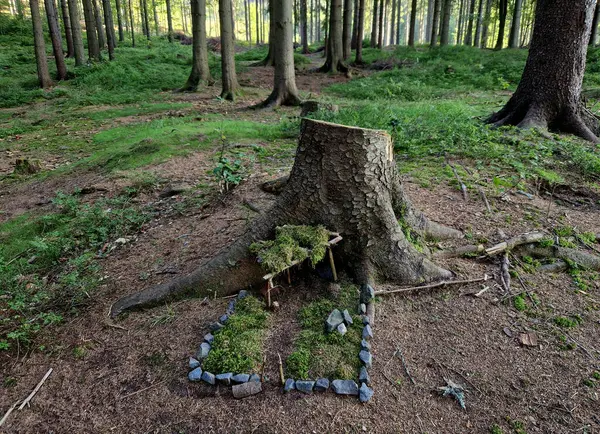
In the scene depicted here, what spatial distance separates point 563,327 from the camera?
259 centimetres

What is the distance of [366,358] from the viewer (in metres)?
2.33

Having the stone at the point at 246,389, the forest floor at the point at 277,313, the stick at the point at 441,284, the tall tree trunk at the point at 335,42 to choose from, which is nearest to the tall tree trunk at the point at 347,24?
the tall tree trunk at the point at 335,42

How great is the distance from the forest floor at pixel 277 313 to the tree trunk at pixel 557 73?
63 centimetres

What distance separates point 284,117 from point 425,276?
7.84 meters

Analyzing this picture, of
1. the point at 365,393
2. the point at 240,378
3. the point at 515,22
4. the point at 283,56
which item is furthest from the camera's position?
the point at 515,22

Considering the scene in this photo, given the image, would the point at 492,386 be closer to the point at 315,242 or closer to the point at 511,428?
the point at 511,428

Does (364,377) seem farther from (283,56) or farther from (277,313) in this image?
(283,56)

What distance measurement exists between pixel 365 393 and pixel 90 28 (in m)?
23.5

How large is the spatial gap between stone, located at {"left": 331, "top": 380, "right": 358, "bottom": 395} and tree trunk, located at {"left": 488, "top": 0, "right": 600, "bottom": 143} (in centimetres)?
605

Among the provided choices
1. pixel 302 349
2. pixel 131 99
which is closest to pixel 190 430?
pixel 302 349

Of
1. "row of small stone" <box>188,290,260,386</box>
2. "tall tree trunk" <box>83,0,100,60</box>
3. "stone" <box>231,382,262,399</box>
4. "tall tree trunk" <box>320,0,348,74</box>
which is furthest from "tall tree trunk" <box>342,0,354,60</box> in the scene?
"stone" <box>231,382,262,399</box>

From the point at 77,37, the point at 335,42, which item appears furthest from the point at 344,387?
the point at 77,37

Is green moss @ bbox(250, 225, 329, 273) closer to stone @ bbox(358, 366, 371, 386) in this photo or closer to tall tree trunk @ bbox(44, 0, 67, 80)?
stone @ bbox(358, 366, 371, 386)

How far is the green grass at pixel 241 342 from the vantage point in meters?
2.33
